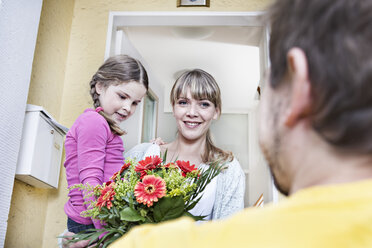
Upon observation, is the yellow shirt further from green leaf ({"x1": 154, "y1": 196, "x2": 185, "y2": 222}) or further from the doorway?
the doorway

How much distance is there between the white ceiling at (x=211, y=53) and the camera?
2645 mm

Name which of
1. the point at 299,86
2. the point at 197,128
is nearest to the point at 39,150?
the point at 197,128

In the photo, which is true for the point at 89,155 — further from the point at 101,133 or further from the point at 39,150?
the point at 39,150

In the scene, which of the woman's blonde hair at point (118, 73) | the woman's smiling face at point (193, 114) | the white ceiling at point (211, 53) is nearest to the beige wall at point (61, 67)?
the white ceiling at point (211, 53)

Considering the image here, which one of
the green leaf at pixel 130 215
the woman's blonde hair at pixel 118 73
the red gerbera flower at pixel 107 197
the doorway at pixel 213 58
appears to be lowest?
the green leaf at pixel 130 215

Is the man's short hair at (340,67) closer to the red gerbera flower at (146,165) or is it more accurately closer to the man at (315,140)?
the man at (315,140)

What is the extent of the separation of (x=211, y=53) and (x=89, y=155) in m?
2.05

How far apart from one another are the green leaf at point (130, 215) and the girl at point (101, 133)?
0.93ft

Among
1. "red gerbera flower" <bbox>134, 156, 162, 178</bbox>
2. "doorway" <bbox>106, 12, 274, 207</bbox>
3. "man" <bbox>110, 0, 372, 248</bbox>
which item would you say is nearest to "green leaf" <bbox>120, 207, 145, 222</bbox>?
"red gerbera flower" <bbox>134, 156, 162, 178</bbox>

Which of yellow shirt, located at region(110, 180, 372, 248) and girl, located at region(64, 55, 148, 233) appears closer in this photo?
yellow shirt, located at region(110, 180, 372, 248)

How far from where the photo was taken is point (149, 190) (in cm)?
107

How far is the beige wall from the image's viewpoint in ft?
6.36

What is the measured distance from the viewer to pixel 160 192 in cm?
107

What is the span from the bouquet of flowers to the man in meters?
0.63
